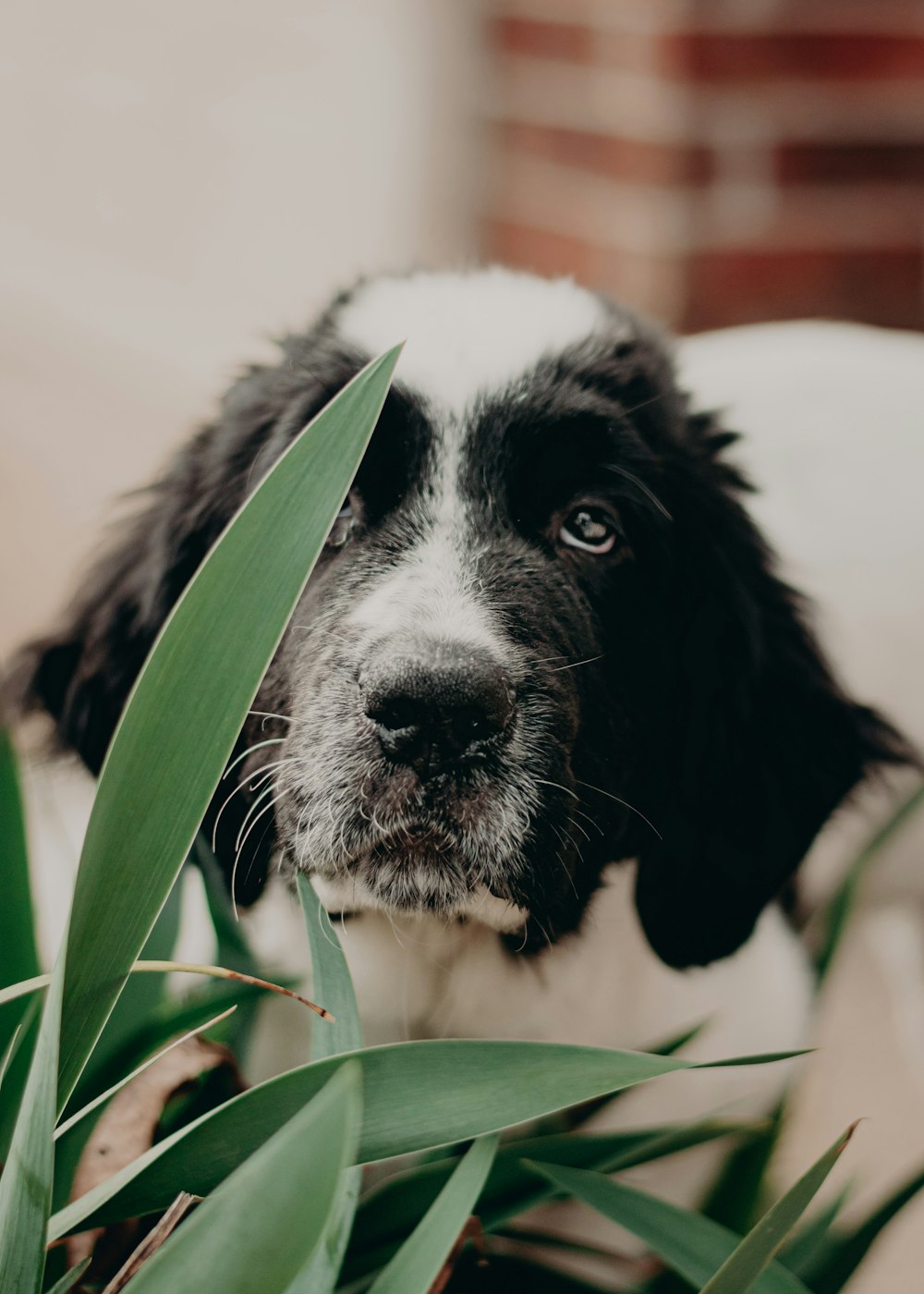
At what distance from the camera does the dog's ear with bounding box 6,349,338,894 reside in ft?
3.80

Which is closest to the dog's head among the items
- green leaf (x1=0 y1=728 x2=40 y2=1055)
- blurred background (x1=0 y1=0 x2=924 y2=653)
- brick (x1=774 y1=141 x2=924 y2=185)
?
green leaf (x1=0 y1=728 x2=40 y2=1055)

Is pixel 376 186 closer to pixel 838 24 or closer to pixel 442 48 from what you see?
pixel 442 48

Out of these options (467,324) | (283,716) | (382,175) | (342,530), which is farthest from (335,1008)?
(382,175)

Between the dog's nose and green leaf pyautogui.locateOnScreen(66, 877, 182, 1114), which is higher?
the dog's nose

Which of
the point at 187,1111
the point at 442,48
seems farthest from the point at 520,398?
the point at 442,48

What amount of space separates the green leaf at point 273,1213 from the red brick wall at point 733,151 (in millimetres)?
2855

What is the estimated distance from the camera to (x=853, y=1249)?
873 mm

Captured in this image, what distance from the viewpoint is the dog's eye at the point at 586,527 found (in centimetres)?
114

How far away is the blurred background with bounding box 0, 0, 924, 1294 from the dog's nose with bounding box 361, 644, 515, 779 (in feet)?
5.46

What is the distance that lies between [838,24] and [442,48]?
1.11 m

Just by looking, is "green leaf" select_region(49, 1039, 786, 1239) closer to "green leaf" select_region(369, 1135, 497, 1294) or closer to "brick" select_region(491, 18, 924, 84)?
"green leaf" select_region(369, 1135, 497, 1294)

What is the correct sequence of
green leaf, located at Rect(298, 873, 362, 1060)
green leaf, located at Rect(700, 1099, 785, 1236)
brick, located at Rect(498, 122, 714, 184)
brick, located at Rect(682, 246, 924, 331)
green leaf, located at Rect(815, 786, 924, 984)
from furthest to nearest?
brick, located at Rect(682, 246, 924, 331) → brick, located at Rect(498, 122, 714, 184) → green leaf, located at Rect(815, 786, 924, 984) → green leaf, located at Rect(700, 1099, 785, 1236) → green leaf, located at Rect(298, 873, 362, 1060)

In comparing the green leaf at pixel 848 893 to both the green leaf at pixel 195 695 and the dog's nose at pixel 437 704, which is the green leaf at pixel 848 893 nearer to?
the dog's nose at pixel 437 704

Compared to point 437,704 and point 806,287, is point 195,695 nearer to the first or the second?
point 437,704
